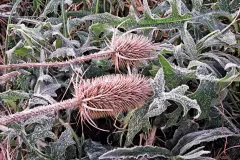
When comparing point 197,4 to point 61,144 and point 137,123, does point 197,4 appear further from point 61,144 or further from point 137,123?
point 61,144

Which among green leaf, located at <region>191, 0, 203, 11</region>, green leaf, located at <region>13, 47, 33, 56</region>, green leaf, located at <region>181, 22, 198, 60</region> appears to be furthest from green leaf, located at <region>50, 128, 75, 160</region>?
green leaf, located at <region>191, 0, 203, 11</region>

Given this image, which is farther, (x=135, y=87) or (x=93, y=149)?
(x=93, y=149)

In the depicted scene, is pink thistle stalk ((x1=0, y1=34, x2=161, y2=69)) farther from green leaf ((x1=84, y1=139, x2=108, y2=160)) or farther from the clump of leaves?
green leaf ((x1=84, y1=139, x2=108, y2=160))

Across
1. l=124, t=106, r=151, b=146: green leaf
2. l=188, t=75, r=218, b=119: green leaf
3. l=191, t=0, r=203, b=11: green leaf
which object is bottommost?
l=124, t=106, r=151, b=146: green leaf

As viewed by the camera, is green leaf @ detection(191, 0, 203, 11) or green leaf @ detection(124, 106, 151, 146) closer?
green leaf @ detection(124, 106, 151, 146)

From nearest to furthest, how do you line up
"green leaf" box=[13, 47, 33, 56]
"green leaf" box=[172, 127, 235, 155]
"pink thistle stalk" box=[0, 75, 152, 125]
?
1. "pink thistle stalk" box=[0, 75, 152, 125]
2. "green leaf" box=[172, 127, 235, 155]
3. "green leaf" box=[13, 47, 33, 56]

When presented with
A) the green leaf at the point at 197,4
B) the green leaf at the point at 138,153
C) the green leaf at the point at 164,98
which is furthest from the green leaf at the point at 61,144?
the green leaf at the point at 197,4

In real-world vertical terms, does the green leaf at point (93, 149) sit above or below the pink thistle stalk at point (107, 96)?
below

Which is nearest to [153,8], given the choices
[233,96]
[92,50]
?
[92,50]

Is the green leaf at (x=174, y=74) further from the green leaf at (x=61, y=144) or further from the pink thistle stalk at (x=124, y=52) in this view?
the green leaf at (x=61, y=144)

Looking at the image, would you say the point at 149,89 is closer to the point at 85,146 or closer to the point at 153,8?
the point at 85,146

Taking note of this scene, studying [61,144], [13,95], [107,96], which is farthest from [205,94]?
[13,95]
